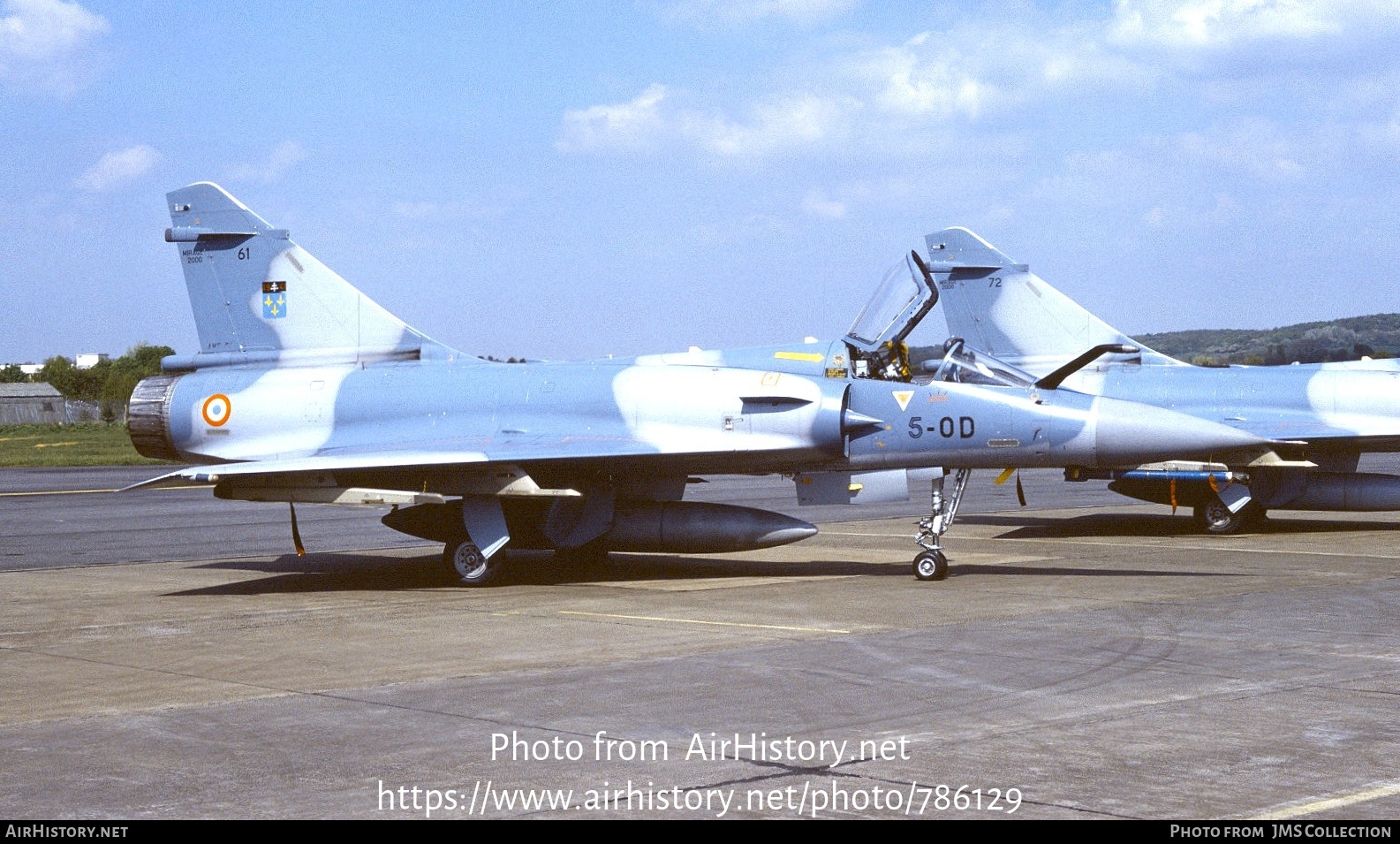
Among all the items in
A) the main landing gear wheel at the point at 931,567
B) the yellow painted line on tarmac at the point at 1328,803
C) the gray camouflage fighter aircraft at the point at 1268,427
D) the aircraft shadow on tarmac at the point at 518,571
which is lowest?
the aircraft shadow on tarmac at the point at 518,571

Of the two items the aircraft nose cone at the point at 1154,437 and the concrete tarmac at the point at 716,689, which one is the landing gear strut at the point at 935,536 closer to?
the concrete tarmac at the point at 716,689

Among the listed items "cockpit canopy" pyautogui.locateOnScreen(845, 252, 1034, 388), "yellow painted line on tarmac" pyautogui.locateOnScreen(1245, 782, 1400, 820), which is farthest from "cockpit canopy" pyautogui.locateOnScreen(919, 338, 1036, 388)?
"yellow painted line on tarmac" pyautogui.locateOnScreen(1245, 782, 1400, 820)

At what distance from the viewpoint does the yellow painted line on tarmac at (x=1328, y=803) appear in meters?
5.73

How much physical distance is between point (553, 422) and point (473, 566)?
1.70 metres

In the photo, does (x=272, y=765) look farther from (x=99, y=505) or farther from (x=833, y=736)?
(x=99, y=505)

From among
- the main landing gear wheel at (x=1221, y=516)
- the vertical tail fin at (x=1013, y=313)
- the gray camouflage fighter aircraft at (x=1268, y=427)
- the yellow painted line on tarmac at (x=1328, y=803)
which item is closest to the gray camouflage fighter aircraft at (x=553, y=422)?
the gray camouflage fighter aircraft at (x=1268, y=427)

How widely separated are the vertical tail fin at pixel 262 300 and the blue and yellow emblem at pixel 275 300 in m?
0.01

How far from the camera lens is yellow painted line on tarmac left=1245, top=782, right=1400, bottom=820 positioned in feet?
18.8

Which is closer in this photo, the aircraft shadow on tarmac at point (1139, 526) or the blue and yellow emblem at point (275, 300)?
the blue and yellow emblem at point (275, 300)

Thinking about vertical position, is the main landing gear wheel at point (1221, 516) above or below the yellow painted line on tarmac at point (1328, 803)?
below

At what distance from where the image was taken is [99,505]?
2747 cm

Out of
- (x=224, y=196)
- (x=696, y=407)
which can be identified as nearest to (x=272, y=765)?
(x=696, y=407)

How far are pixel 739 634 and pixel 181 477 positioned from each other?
19.2 ft

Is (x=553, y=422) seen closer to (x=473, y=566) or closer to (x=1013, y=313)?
(x=473, y=566)
